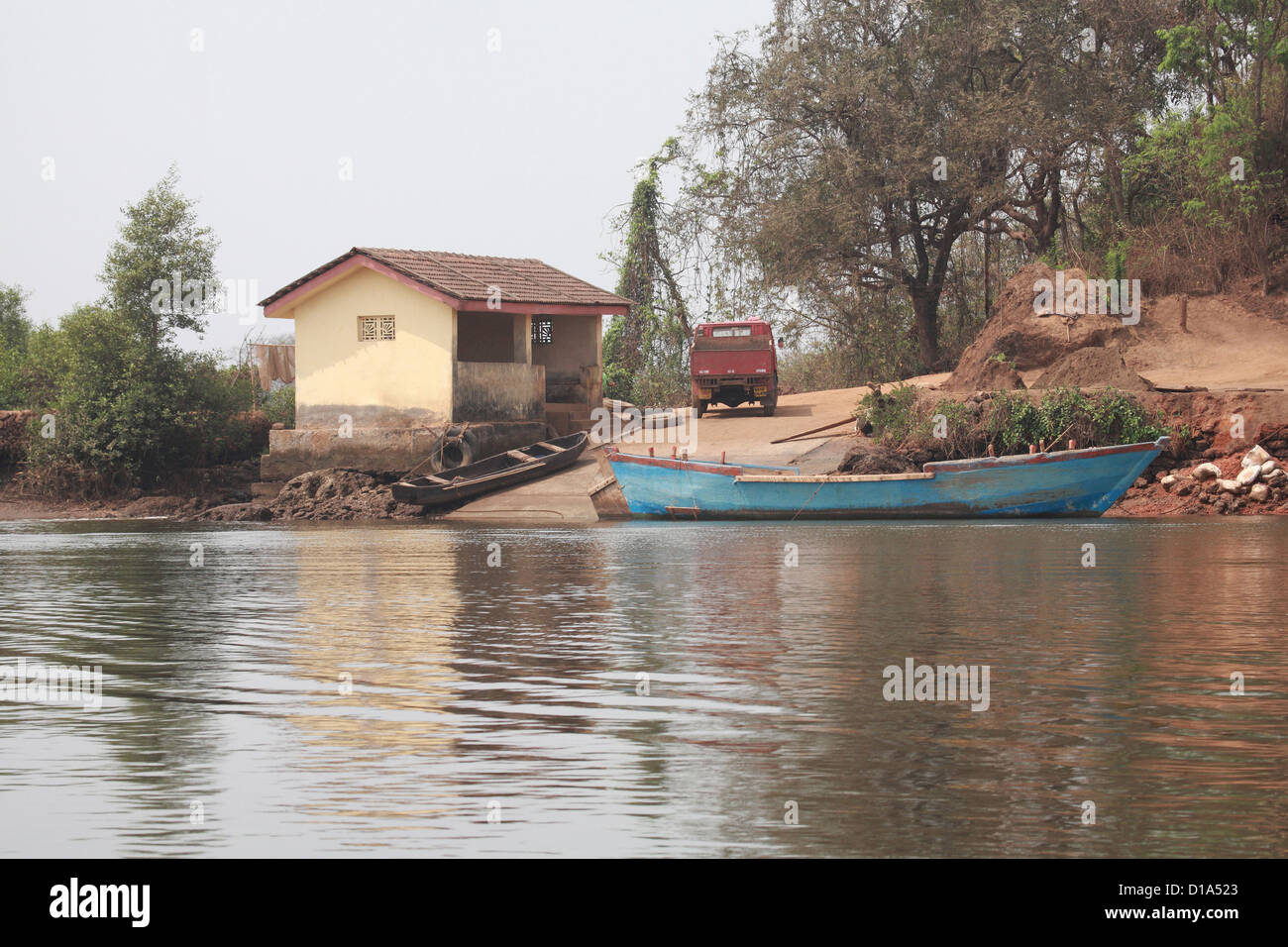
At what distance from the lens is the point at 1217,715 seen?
796cm

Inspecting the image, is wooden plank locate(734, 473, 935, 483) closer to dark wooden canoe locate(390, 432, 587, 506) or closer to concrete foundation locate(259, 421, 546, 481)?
dark wooden canoe locate(390, 432, 587, 506)

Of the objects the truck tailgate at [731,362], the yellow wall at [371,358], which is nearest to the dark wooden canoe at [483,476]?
the yellow wall at [371,358]

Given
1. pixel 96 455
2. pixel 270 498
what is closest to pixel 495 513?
pixel 270 498

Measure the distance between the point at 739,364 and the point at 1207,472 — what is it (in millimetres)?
11509

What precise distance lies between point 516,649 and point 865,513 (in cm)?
1704

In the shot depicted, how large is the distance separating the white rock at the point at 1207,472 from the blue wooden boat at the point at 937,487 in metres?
1.42

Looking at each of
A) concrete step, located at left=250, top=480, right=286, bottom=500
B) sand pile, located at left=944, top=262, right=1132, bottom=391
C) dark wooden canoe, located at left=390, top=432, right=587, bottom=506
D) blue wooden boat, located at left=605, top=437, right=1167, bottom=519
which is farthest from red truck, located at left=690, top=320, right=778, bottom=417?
concrete step, located at left=250, top=480, right=286, bottom=500

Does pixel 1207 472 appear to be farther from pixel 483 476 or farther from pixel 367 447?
pixel 367 447

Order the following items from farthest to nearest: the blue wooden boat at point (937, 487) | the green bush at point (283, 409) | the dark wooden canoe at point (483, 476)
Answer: the green bush at point (283, 409) → the dark wooden canoe at point (483, 476) → the blue wooden boat at point (937, 487)

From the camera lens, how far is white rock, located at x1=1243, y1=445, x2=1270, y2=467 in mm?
27016

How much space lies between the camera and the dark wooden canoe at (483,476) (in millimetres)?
31016

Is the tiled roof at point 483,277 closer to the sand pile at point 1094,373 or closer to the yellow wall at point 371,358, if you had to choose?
the yellow wall at point 371,358

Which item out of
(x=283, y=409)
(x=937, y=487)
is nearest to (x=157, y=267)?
(x=283, y=409)

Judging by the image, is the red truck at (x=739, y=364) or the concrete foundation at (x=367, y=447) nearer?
the concrete foundation at (x=367, y=447)
